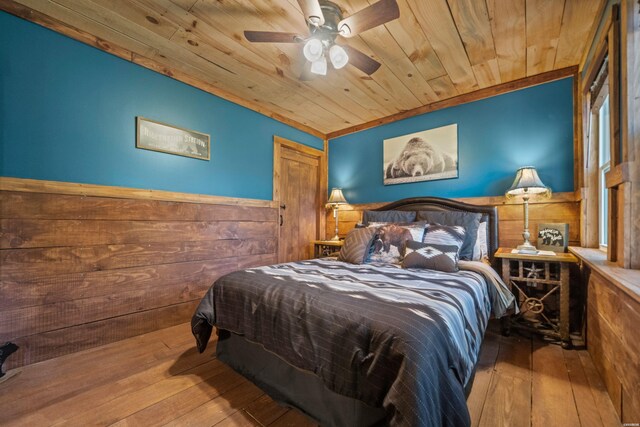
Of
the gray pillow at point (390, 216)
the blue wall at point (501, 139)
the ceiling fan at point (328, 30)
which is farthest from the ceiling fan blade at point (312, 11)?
the blue wall at point (501, 139)

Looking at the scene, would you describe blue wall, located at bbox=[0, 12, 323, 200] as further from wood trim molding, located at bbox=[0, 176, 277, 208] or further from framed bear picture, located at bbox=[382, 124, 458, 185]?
framed bear picture, located at bbox=[382, 124, 458, 185]

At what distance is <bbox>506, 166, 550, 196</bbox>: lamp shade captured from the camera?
223cm

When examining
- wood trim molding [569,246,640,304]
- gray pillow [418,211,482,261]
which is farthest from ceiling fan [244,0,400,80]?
wood trim molding [569,246,640,304]

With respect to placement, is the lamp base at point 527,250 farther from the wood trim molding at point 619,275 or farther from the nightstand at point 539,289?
the wood trim molding at point 619,275

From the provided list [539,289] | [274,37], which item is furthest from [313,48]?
[539,289]

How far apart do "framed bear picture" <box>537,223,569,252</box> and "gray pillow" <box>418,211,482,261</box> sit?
52 cm

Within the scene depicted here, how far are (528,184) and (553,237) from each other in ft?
1.76

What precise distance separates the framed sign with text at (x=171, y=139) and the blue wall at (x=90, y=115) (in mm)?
56

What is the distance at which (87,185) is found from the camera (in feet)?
6.66

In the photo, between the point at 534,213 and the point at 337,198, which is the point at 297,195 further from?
the point at 534,213

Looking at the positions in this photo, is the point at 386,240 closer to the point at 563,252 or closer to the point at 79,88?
the point at 563,252

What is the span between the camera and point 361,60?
1.89 m

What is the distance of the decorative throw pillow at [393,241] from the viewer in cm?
232

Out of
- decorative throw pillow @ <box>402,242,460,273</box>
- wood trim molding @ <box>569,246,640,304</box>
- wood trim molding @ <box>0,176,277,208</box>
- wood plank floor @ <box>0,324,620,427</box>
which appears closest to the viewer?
wood trim molding @ <box>569,246,640,304</box>
